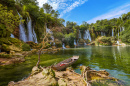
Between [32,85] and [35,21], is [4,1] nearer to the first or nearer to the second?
[35,21]

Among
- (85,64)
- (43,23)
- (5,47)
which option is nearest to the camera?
(85,64)

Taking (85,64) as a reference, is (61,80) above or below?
above

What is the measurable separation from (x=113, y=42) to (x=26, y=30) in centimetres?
6156

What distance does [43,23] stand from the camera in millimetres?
40438

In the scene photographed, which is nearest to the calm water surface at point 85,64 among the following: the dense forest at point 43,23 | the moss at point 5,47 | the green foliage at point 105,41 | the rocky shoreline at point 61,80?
the rocky shoreline at point 61,80

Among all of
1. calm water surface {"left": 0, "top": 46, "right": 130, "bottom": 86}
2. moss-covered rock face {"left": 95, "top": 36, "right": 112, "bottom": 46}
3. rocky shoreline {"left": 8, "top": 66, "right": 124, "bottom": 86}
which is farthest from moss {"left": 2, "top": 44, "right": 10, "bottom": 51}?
moss-covered rock face {"left": 95, "top": 36, "right": 112, "bottom": 46}

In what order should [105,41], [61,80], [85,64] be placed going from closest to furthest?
1. [61,80]
2. [85,64]
3. [105,41]

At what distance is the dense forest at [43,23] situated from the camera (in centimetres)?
1463

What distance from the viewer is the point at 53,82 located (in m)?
4.84

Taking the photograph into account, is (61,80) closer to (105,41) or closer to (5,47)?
(5,47)

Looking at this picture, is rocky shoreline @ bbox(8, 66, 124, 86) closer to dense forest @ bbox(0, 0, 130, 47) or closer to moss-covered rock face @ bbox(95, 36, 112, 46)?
dense forest @ bbox(0, 0, 130, 47)

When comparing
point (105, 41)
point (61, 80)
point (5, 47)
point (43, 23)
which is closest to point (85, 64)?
point (61, 80)

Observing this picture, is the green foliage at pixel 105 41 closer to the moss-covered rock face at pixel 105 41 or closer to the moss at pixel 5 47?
the moss-covered rock face at pixel 105 41

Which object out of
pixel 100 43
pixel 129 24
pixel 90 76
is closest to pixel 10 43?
pixel 90 76
